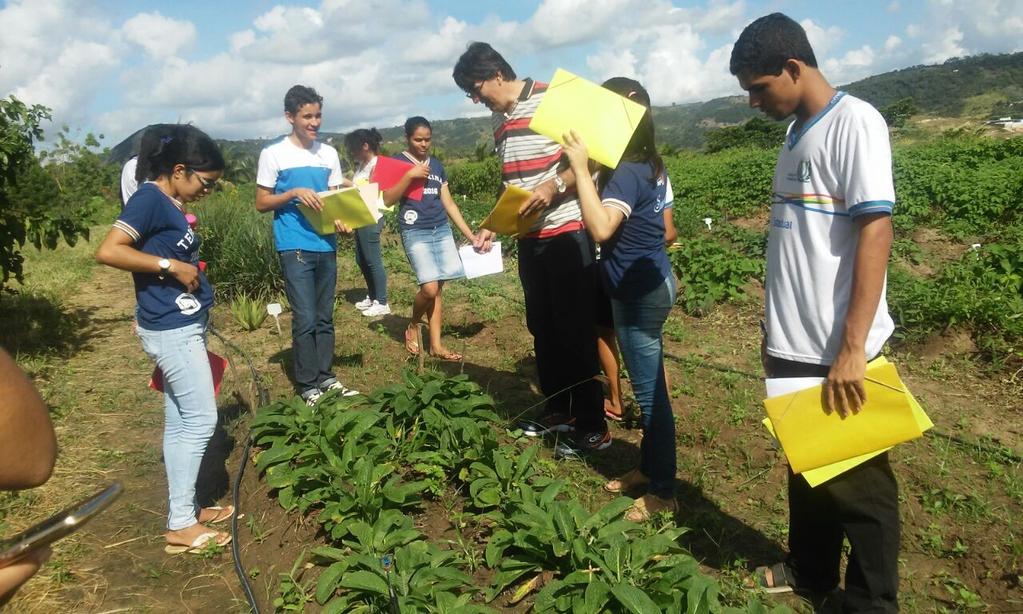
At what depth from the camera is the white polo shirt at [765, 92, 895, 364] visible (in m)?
1.77

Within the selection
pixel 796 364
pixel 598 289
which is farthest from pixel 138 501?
pixel 796 364

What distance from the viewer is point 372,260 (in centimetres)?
648

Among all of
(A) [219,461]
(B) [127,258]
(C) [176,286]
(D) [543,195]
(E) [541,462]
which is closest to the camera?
(B) [127,258]

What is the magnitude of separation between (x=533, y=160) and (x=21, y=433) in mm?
2642

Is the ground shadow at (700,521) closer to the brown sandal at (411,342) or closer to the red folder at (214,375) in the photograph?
the brown sandal at (411,342)

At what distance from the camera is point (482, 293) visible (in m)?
6.84

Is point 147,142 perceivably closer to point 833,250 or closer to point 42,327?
point 833,250

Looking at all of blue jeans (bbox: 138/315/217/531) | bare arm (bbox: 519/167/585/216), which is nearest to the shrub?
blue jeans (bbox: 138/315/217/531)

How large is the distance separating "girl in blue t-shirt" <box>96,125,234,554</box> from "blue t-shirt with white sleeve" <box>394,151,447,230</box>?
225cm

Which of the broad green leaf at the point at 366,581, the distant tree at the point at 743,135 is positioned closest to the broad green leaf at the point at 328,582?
the broad green leaf at the point at 366,581

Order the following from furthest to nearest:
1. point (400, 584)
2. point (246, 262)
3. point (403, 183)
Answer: point (246, 262), point (403, 183), point (400, 584)

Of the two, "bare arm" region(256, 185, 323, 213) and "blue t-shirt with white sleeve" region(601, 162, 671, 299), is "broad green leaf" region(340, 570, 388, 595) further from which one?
"bare arm" region(256, 185, 323, 213)

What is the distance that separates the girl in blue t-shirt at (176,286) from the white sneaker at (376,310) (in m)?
3.59

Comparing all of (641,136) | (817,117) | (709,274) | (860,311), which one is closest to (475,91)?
(641,136)
